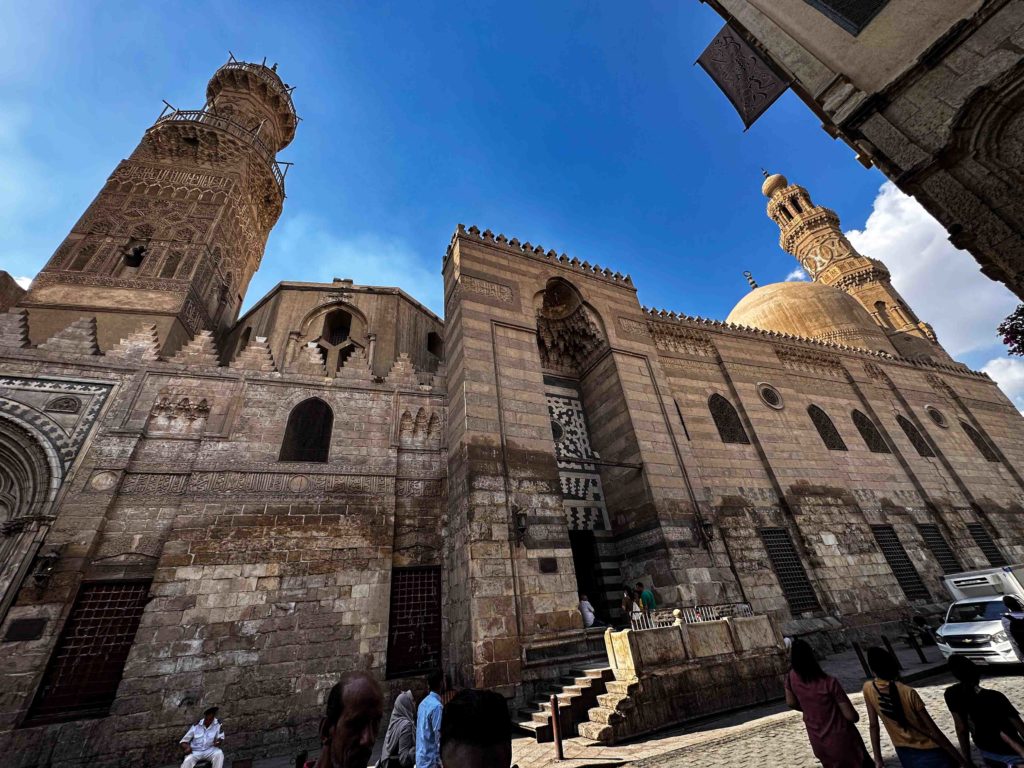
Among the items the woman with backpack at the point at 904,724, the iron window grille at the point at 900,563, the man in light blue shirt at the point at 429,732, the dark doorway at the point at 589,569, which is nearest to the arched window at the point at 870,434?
the iron window grille at the point at 900,563

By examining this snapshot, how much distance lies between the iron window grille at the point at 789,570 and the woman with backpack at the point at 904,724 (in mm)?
9496

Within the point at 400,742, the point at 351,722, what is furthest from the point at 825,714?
the point at 400,742

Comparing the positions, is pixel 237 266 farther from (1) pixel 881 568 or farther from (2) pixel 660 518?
(1) pixel 881 568

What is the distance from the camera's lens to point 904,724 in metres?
2.70

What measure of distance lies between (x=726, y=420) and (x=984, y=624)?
6804 millimetres

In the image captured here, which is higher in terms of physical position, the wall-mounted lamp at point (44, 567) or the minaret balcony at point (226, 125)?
the minaret balcony at point (226, 125)

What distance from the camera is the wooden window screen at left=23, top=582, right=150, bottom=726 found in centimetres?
686

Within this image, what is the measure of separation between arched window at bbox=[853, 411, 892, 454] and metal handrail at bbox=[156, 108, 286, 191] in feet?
84.0

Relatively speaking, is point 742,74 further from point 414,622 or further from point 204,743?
point 204,743

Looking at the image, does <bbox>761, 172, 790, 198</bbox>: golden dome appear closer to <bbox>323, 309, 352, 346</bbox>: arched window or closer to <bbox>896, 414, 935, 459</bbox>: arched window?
<bbox>896, 414, 935, 459</bbox>: arched window

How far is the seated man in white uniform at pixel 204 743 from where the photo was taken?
596 cm

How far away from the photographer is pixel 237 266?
16.9 metres

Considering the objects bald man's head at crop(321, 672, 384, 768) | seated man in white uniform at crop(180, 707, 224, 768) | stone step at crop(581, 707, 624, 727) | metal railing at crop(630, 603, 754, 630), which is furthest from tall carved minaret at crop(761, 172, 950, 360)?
seated man in white uniform at crop(180, 707, 224, 768)

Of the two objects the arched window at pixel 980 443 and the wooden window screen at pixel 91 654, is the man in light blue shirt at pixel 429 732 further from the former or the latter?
the arched window at pixel 980 443
